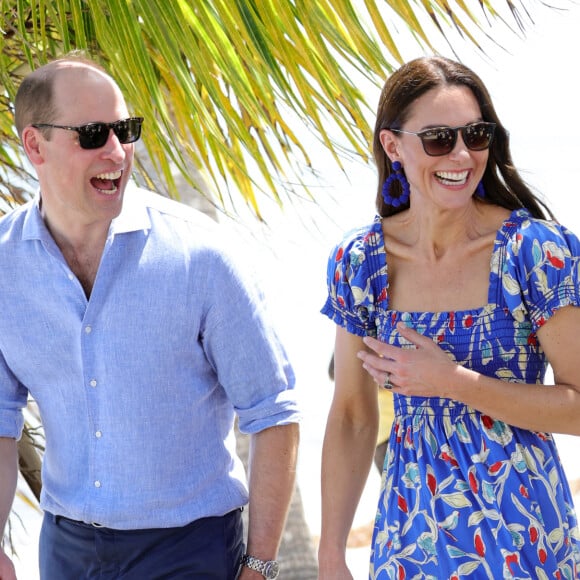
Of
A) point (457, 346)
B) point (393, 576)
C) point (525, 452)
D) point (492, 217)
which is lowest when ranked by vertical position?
point (393, 576)

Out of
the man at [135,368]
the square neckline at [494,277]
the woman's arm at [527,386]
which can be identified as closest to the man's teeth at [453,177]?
the square neckline at [494,277]

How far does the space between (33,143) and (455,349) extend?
1.12 metres

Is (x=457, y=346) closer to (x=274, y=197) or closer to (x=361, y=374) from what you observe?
(x=361, y=374)

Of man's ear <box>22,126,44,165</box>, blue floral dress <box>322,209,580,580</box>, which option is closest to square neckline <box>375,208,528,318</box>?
blue floral dress <box>322,209,580,580</box>

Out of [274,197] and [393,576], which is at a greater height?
[274,197]

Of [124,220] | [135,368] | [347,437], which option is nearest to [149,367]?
[135,368]

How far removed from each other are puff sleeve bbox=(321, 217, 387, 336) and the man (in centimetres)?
18

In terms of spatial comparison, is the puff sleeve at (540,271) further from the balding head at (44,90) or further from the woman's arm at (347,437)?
the balding head at (44,90)

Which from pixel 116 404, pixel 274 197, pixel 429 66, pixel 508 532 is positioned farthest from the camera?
pixel 274 197

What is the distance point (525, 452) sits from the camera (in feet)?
7.32

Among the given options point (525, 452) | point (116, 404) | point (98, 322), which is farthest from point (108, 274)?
point (525, 452)

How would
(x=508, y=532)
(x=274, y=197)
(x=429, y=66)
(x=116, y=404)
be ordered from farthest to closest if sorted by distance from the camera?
1. (x=274, y=197)
2. (x=116, y=404)
3. (x=429, y=66)
4. (x=508, y=532)

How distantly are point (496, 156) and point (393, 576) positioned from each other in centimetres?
92

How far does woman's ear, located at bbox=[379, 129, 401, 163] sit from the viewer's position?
7.86 ft
